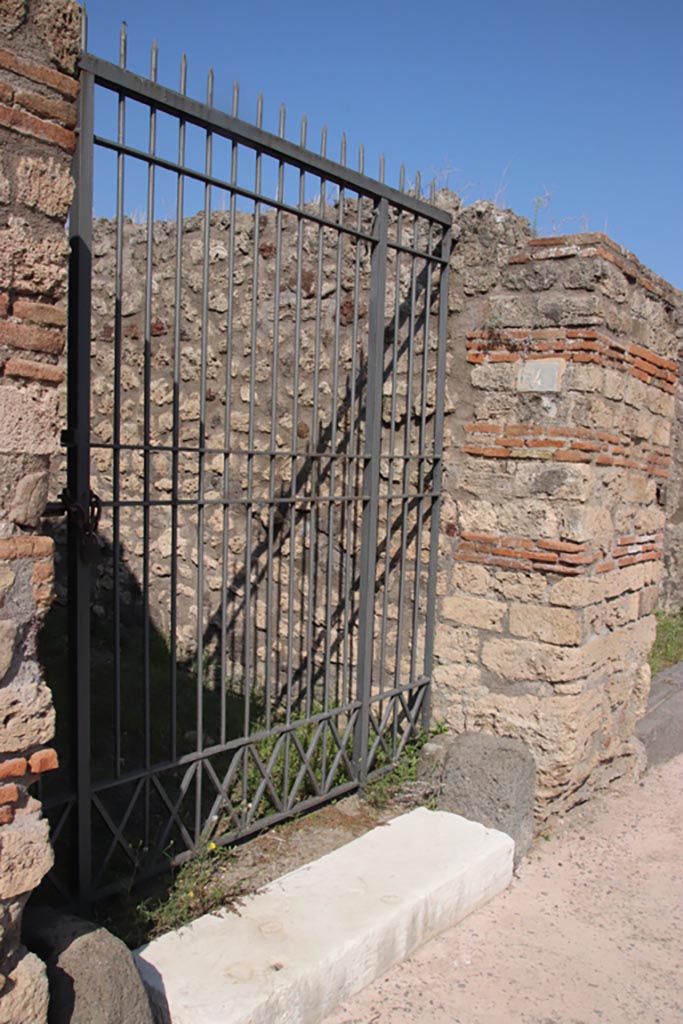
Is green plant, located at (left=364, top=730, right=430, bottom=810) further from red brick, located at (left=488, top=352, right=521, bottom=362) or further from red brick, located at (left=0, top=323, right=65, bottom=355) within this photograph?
red brick, located at (left=0, top=323, right=65, bottom=355)

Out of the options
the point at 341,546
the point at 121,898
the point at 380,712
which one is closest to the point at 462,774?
the point at 380,712

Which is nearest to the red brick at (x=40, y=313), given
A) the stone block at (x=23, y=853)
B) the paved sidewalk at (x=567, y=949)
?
the stone block at (x=23, y=853)

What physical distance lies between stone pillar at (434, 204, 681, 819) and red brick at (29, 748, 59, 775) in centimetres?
251

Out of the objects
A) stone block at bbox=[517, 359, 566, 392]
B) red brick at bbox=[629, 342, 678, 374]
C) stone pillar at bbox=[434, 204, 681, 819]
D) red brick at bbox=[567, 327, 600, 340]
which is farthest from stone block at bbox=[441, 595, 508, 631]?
red brick at bbox=[629, 342, 678, 374]

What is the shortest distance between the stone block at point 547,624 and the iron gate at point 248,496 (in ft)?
1.54

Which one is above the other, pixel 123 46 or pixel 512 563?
pixel 123 46

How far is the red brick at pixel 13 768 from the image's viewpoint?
1964 mm

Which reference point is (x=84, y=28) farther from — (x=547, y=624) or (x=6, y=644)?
(x=547, y=624)

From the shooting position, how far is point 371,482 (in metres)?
3.81

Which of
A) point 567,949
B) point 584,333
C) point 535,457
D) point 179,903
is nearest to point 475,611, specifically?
point 535,457

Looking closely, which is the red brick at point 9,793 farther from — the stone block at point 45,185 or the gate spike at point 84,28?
the gate spike at point 84,28

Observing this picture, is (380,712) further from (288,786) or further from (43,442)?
(43,442)

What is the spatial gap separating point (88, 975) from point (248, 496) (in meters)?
1.64

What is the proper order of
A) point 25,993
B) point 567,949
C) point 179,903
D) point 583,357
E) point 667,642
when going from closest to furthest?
1. point 25,993
2. point 179,903
3. point 567,949
4. point 583,357
5. point 667,642
